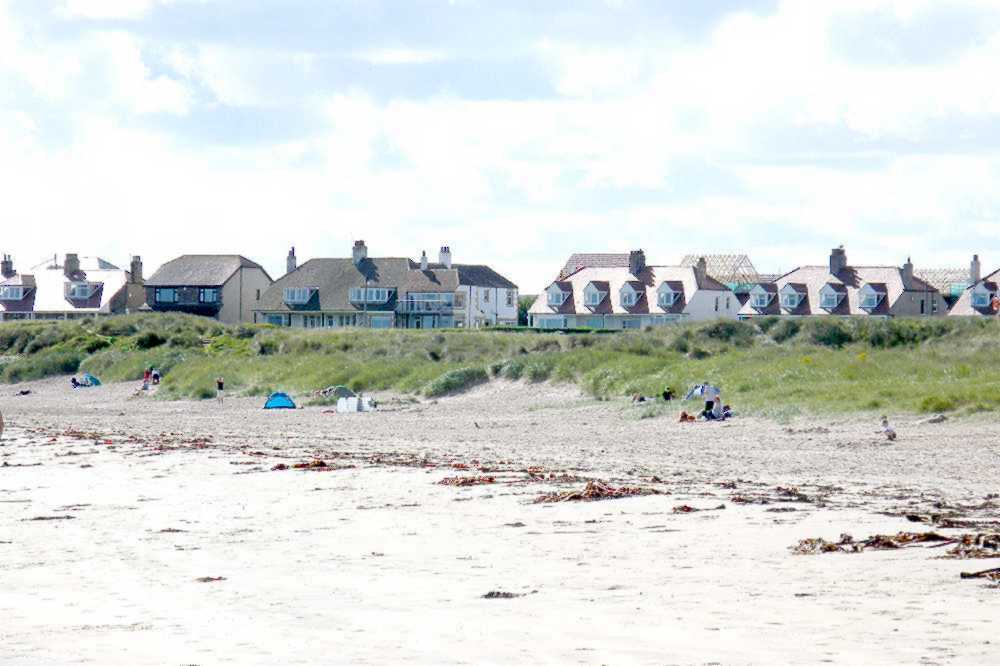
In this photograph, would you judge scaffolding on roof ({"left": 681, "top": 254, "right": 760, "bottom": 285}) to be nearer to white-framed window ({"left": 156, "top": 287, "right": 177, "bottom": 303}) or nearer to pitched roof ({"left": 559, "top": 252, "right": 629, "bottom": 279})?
pitched roof ({"left": 559, "top": 252, "right": 629, "bottom": 279})

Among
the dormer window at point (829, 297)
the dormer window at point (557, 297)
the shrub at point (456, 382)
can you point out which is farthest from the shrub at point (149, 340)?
the dormer window at point (829, 297)

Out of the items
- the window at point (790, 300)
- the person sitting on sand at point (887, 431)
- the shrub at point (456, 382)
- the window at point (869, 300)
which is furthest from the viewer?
the window at point (790, 300)

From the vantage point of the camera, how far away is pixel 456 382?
39.5 meters

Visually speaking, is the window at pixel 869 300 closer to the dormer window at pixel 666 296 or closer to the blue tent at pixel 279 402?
the dormer window at pixel 666 296

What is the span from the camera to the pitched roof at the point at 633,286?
89938 millimetres

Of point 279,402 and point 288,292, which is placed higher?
point 288,292

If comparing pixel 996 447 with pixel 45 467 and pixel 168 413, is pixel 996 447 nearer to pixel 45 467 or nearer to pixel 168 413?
pixel 45 467

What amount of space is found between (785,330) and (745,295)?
45.2 metres

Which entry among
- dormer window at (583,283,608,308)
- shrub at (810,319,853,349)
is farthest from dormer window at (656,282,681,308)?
shrub at (810,319,853,349)

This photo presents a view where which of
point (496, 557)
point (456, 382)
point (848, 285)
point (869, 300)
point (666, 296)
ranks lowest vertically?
point (496, 557)

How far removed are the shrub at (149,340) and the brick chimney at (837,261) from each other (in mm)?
41750

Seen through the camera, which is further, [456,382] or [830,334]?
[830,334]

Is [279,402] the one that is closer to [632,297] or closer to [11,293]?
[632,297]

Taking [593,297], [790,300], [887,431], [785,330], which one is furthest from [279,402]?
[593,297]
